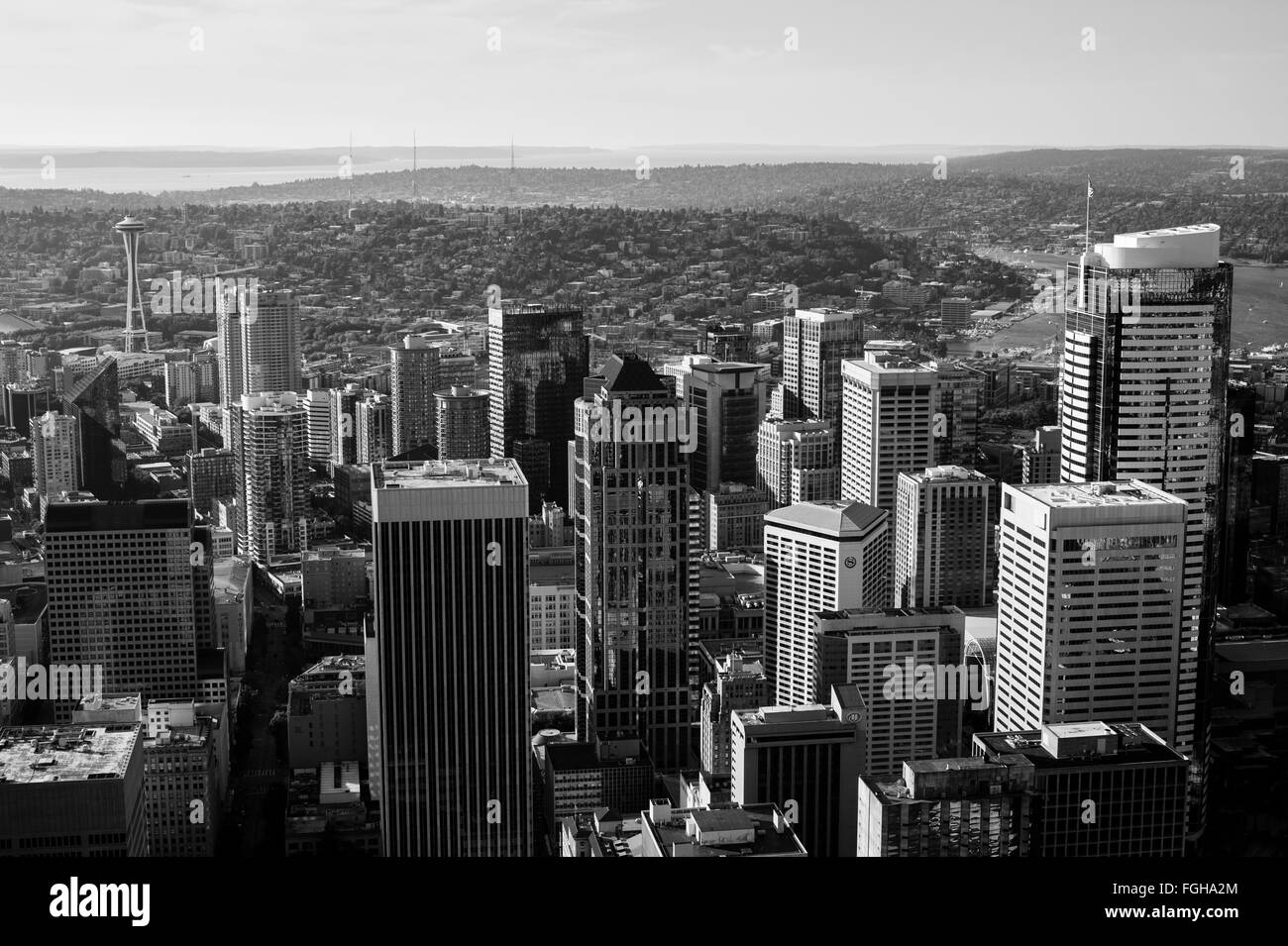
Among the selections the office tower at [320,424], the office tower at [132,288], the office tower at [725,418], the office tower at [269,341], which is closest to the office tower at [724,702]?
the office tower at [725,418]

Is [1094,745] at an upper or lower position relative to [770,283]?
lower

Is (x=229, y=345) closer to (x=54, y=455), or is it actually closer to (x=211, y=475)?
(x=211, y=475)

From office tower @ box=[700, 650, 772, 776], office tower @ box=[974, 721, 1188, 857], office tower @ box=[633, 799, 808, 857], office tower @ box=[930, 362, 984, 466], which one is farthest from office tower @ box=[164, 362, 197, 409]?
office tower @ box=[974, 721, 1188, 857]

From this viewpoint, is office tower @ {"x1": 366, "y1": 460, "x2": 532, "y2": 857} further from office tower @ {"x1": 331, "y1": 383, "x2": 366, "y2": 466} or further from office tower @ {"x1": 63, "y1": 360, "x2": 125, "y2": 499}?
office tower @ {"x1": 331, "y1": 383, "x2": 366, "y2": 466}
